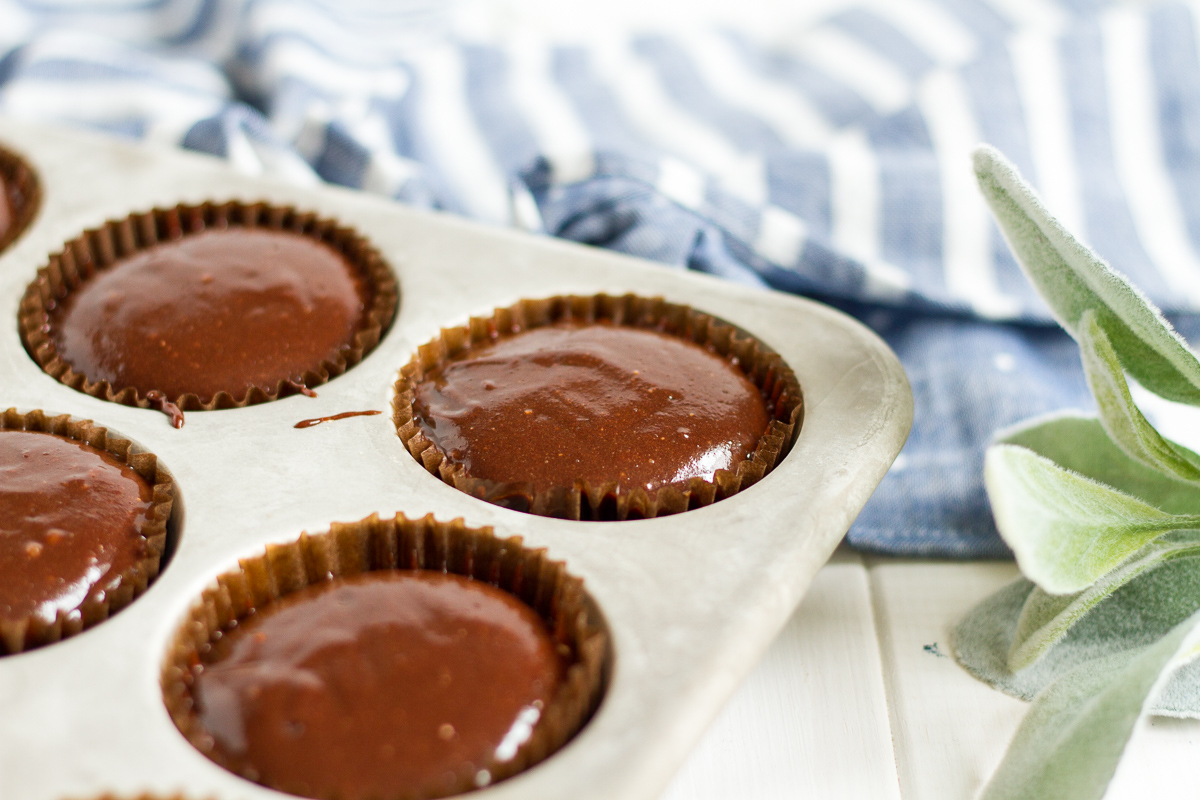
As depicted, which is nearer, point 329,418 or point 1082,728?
point 1082,728

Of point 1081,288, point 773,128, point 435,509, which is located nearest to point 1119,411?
point 1081,288

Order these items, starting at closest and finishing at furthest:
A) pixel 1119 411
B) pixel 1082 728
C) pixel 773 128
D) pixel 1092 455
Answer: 1. pixel 1082 728
2. pixel 1119 411
3. pixel 1092 455
4. pixel 773 128

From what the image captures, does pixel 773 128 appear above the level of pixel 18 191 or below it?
above

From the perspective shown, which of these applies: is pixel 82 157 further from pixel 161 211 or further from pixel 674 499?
pixel 674 499

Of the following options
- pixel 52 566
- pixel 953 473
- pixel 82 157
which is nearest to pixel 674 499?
pixel 953 473

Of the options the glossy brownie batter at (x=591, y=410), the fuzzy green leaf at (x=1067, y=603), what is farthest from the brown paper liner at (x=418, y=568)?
the fuzzy green leaf at (x=1067, y=603)

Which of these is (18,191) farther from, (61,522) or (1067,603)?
(1067,603)
